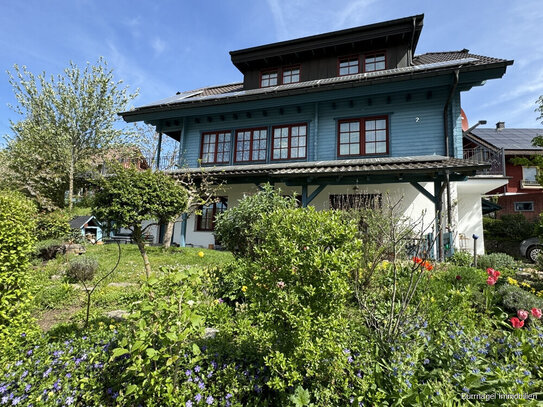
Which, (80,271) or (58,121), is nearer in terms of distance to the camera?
(80,271)

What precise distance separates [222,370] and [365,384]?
115 cm

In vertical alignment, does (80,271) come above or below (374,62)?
below

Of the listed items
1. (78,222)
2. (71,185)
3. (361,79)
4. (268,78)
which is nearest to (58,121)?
(71,185)

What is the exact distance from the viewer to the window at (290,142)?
11.4 m

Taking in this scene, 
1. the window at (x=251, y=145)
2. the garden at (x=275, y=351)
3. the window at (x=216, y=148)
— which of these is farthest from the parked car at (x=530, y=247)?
the window at (x=216, y=148)

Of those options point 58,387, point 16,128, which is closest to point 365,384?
point 58,387

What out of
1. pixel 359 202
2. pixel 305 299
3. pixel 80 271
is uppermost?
pixel 359 202

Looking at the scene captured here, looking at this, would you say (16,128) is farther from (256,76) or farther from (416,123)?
(416,123)

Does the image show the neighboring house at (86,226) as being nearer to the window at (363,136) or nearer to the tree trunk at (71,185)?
the tree trunk at (71,185)

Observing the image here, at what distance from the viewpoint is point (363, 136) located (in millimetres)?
10672

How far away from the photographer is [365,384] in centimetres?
204

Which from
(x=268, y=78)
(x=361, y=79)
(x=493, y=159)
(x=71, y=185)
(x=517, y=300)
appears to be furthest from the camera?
(x=71, y=185)

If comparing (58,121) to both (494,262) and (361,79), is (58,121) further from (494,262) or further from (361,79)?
(494,262)

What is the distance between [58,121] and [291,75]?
532 inches
